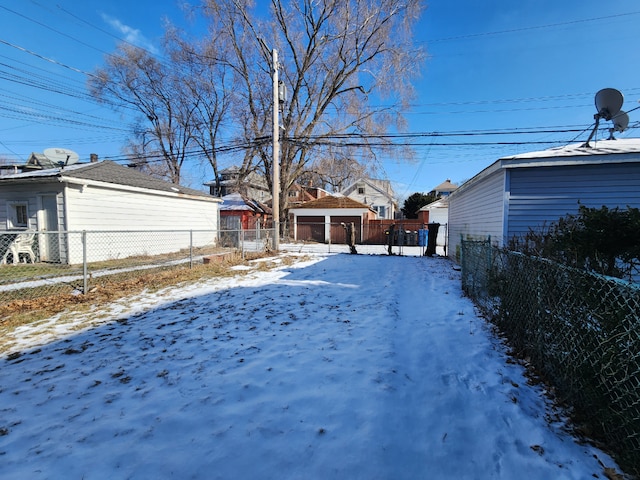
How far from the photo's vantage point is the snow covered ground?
1.88 metres

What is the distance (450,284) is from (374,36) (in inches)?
791

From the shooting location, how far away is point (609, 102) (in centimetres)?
794

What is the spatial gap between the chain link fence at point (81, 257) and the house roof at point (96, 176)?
5.76ft

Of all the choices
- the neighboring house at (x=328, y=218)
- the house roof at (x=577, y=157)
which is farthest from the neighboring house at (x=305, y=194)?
the house roof at (x=577, y=157)

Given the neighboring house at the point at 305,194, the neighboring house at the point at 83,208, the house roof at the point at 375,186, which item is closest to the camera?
the neighboring house at the point at 83,208

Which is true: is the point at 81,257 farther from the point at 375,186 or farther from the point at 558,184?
the point at 375,186

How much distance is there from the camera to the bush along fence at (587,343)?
188 centimetres

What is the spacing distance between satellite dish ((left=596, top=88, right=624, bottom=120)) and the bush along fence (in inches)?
292

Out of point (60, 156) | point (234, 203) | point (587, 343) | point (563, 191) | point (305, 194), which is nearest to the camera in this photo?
point (587, 343)

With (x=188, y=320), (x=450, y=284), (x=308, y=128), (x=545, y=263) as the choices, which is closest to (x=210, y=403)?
(x=188, y=320)

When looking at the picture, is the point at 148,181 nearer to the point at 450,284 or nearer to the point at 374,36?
the point at 450,284

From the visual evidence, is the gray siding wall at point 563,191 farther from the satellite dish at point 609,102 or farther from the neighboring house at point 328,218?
the neighboring house at point 328,218

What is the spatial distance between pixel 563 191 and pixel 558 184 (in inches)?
7.1

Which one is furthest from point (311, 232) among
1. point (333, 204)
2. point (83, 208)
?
point (83, 208)
